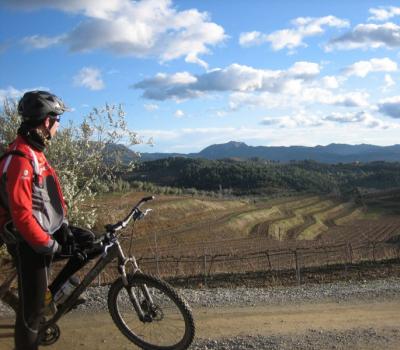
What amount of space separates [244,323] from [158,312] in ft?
9.02

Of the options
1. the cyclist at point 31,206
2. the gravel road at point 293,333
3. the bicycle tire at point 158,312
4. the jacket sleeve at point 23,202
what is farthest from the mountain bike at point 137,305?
the gravel road at point 293,333

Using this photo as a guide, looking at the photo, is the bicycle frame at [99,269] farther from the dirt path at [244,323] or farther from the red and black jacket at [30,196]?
the dirt path at [244,323]

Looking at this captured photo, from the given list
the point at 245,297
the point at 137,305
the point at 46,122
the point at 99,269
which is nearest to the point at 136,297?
the point at 137,305

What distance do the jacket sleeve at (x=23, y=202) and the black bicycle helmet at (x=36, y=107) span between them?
20.3 inches

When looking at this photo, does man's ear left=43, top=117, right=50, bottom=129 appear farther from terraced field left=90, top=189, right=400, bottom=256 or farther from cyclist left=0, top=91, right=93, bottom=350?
terraced field left=90, top=189, right=400, bottom=256

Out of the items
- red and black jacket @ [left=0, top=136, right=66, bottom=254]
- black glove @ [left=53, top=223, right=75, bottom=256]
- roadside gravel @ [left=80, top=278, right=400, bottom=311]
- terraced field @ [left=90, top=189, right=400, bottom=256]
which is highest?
red and black jacket @ [left=0, top=136, right=66, bottom=254]

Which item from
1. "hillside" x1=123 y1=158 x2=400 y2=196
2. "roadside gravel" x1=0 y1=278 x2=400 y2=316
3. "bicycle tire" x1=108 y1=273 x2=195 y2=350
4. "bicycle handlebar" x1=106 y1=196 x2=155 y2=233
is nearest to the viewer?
"bicycle handlebar" x1=106 y1=196 x2=155 y2=233

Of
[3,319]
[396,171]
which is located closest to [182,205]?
[3,319]

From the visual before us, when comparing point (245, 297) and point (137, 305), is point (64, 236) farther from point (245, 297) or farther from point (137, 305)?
point (245, 297)

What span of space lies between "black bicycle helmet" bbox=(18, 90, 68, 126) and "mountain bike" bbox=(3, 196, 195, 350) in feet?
4.07

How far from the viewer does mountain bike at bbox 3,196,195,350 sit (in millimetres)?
5176

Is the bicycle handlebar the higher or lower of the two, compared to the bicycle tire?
higher

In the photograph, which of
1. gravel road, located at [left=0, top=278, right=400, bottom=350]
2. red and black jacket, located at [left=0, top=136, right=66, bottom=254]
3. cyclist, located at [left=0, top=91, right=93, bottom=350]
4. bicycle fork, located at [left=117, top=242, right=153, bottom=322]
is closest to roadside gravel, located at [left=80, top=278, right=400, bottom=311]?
gravel road, located at [left=0, top=278, right=400, bottom=350]

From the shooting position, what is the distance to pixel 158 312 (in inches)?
212
